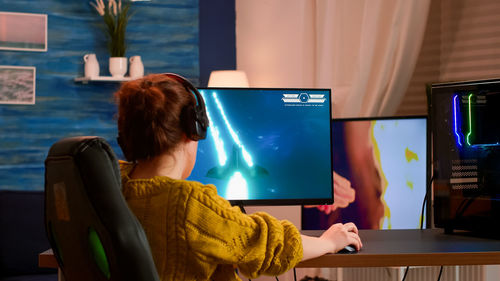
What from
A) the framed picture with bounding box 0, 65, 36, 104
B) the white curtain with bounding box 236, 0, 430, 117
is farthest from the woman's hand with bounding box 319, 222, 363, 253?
the framed picture with bounding box 0, 65, 36, 104

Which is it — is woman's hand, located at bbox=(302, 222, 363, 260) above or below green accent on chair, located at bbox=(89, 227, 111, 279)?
below

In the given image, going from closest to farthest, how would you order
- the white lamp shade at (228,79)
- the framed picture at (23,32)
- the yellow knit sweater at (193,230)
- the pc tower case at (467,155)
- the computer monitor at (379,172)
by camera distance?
the yellow knit sweater at (193,230) < the pc tower case at (467,155) < the computer monitor at (379,172) < the white lamp shade at (228,79) < the framed picture at (23,32)

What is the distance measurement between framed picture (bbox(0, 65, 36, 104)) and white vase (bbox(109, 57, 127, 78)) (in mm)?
546

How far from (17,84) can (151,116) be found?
135 inches

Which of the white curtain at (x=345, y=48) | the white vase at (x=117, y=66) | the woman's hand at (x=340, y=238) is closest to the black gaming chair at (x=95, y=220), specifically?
the woman's hand at (x=340, y=238)

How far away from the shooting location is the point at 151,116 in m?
1.33

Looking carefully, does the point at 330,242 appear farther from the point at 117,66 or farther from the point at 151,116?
the point at 117,66

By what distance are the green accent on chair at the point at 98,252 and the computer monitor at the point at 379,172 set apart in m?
1.84

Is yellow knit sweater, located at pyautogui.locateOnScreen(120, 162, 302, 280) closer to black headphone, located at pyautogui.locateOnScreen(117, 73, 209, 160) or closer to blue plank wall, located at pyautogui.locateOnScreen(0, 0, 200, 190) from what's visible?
black headphone, located at pyautogui.locateOnScreen(117, 73, 209, 160)

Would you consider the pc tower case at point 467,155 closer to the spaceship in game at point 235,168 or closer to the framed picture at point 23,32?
the spaceship in game at point 235,168

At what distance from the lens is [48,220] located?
1075 millimetres

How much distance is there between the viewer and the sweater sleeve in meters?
1.25

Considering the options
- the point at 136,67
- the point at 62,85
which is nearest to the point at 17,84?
the point at 62,85

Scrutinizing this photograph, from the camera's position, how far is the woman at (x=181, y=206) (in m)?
1.25
